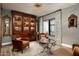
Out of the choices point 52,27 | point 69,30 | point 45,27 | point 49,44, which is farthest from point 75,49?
point 45,27

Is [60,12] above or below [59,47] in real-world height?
above

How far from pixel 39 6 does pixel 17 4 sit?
0.45 metres

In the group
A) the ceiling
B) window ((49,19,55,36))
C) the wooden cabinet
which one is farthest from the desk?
the ceiling

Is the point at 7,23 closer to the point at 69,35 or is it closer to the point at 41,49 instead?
the point at 41,49

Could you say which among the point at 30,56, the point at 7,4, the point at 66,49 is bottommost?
the point at 30,56

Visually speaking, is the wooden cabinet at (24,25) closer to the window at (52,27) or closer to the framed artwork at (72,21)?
the window at (52,27)

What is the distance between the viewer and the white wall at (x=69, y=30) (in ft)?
7.55

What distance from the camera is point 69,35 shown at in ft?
7.83

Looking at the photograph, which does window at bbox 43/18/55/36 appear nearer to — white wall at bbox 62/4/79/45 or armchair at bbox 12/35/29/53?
white wall at bbox 62/4/79/45

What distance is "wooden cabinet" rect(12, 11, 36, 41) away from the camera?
7.86ft

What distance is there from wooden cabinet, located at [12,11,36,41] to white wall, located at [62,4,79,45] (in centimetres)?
63

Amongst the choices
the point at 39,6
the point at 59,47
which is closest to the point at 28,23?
the point at 39,6

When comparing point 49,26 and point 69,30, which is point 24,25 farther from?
point 69,30

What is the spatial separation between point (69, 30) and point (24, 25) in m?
0.94
